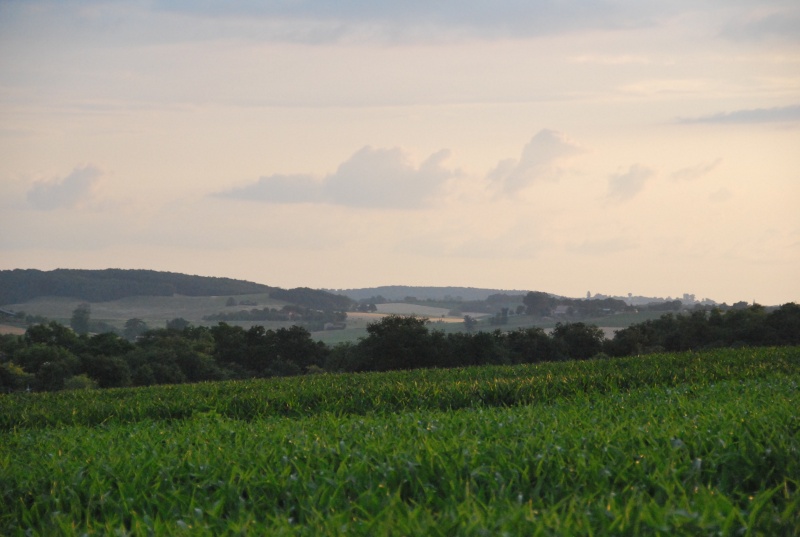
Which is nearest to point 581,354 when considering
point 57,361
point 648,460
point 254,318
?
point 57,361

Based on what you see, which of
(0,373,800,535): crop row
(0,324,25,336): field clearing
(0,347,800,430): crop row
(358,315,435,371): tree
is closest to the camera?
(0,373,800,535): crop row

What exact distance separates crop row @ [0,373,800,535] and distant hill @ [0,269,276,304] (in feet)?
475

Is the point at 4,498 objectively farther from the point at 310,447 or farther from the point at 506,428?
the point at 506,428

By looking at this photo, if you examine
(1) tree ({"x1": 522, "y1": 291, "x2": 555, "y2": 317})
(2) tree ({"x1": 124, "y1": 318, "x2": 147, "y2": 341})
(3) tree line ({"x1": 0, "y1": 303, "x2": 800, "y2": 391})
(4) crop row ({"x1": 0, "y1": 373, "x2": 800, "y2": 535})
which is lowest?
(2) tree ({"x1": 124, "y1": 318, "x2": 147, "y2": 341})

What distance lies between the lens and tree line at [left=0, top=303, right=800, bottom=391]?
4197 cm

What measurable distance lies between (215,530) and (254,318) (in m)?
127

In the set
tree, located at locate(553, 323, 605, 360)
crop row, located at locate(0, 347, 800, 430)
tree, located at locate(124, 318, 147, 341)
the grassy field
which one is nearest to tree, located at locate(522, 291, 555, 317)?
the grassy field

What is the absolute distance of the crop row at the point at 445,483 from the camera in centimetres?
437

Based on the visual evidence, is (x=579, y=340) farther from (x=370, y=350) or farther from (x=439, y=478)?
(x=439, y=478)

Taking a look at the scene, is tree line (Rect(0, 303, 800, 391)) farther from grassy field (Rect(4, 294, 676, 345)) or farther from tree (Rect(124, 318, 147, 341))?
tree (Rect(124, 318, 147, 341))

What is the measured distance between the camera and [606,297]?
5335 inches

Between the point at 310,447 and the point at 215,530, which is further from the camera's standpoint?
the point at 310,447

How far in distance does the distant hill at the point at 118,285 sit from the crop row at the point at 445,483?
475 ft

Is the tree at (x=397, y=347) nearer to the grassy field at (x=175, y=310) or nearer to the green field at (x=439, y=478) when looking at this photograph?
the green field at (x=439, y=478)
